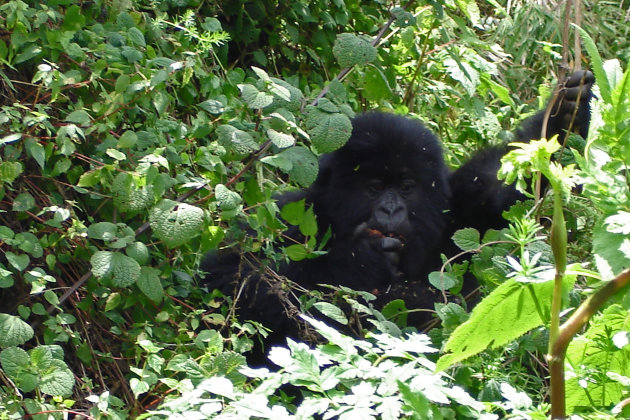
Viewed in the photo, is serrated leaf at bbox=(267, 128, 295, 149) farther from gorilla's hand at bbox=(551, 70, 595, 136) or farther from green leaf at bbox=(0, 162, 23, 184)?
gorilla's hand at bbox=(551, 70, 595, 136)

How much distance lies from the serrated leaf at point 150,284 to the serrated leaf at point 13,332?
32cm

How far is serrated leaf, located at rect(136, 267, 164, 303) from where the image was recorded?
229cm

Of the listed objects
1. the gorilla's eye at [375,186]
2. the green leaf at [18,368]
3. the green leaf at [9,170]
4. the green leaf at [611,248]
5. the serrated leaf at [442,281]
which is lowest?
the gorilla's eye at [375,186]

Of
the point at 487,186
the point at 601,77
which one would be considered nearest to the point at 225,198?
the point at 601,77

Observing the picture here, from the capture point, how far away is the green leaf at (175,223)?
2178mm

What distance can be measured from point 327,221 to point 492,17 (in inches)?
95.3

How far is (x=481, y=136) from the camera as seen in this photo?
162 inches

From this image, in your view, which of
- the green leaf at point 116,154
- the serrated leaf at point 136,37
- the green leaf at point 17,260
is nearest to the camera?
the green leaf at point 17,260

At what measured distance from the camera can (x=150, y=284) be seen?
230 cm

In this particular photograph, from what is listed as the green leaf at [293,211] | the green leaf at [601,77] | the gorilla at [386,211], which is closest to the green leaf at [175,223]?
the green leaf at [293,211]

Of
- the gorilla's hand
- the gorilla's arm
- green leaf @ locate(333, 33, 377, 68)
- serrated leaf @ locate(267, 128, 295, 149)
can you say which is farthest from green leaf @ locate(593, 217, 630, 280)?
the gorilla's arm

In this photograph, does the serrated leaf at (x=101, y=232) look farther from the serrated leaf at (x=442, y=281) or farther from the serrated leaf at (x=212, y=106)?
→ the serrated leaf at (x=442, y=281)

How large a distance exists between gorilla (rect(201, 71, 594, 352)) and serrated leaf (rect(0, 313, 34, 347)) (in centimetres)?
116

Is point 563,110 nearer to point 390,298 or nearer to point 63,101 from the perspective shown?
point 390,298
